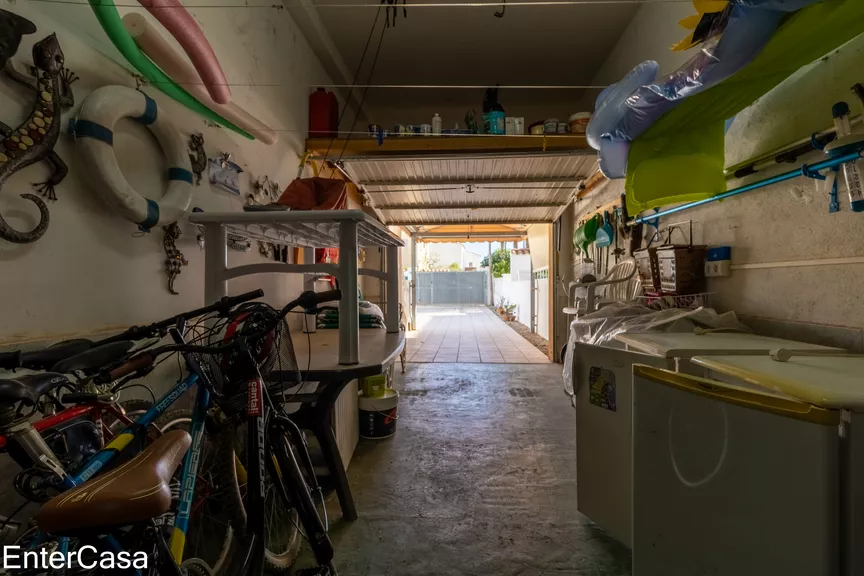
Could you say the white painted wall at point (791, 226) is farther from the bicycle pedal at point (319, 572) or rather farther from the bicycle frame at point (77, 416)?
the bicycle frame at point (77, 416)

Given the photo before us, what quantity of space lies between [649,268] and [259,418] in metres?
2.38

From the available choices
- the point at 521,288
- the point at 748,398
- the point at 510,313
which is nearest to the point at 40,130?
the point at 748,398

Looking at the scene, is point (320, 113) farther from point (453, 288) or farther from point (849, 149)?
point (453, 288)

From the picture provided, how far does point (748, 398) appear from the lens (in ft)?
3.19

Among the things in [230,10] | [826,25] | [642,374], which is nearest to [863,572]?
[642,374]

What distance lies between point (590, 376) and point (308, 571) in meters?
1.42

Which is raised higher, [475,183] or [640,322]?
[475,183]

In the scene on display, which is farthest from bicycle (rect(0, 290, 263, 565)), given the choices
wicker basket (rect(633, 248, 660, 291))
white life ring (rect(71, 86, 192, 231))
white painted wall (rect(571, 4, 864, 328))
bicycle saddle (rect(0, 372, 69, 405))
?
wicker basket (rect(633, 248, 660, 291))

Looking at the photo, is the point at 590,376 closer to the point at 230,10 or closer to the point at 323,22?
the point at 230,10

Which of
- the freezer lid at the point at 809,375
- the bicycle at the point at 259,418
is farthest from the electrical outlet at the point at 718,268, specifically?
the bicycle at the point at 259,418

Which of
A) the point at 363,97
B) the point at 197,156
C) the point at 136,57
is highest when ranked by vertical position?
the point at 363,97

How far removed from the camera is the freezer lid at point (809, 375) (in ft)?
2.68

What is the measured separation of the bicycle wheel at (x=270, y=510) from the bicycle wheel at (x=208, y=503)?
0.03 metres

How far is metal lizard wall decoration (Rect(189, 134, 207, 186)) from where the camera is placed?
2109 mm
